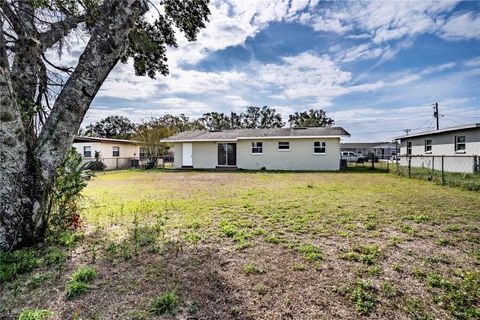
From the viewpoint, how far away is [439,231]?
13.6 feet

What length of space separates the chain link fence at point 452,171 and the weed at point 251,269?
9218 millimetres

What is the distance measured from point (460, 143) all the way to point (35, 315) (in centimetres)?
1993

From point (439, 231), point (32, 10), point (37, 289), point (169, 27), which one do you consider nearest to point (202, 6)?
point (169, 27)

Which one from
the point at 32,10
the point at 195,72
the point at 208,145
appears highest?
the point at 195,72

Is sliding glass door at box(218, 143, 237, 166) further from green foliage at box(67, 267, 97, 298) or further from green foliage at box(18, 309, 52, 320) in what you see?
green foliage at box(18, 309, 52, 320)

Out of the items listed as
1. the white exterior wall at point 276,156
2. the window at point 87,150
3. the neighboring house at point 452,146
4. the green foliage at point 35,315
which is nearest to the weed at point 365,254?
the green foliage at point 35,315

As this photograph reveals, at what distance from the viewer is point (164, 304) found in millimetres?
2189

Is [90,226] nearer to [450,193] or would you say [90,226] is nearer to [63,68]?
[63,68]

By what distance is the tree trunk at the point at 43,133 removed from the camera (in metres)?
3.03

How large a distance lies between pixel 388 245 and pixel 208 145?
17.6 metres

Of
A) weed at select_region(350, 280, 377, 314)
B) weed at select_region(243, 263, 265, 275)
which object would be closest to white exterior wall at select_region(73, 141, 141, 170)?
weed at select_region(243, 263, 265, 275)

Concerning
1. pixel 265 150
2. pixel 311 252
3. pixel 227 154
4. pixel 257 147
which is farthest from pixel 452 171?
pixel 311 252

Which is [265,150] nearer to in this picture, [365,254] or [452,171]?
[452,171]

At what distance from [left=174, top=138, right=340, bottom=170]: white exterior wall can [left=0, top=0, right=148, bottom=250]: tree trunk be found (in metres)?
15.6
